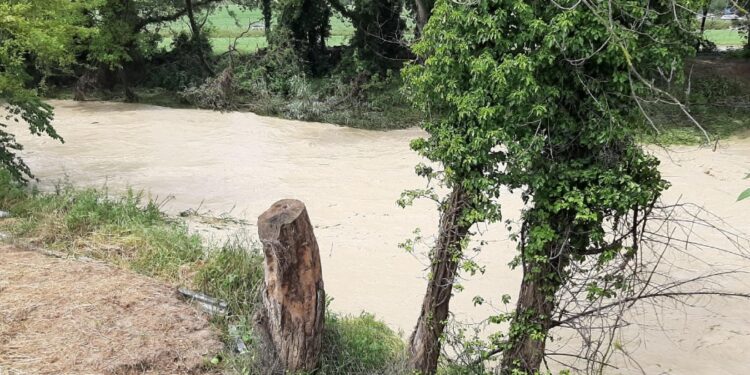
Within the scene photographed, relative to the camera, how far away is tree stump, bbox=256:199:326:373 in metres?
4.54

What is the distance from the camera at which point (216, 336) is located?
4.84 metres

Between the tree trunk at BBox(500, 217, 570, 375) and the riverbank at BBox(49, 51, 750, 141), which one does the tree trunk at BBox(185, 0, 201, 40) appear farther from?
the tree trunk at BBox(500, 217, 570, 375)

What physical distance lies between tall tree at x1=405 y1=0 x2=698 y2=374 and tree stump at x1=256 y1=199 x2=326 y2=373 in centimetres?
119

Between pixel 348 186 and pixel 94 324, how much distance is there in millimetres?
8503

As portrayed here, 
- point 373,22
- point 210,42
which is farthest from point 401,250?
point 210,42

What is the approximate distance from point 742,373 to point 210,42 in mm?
21887

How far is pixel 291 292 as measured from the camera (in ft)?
15.1

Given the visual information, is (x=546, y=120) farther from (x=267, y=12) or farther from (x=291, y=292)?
(x=267, y=12)

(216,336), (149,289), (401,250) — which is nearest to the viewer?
(216,336)

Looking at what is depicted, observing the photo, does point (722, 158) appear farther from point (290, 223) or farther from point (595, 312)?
point (290, 223)

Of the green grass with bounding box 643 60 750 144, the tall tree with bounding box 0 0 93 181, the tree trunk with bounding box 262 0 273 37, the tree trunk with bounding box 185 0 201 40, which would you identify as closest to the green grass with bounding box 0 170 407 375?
the tall tree with bounding box 0 0 93 181

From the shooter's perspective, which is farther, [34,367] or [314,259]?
[314,259]

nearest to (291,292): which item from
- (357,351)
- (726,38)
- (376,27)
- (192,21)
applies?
(357,351)

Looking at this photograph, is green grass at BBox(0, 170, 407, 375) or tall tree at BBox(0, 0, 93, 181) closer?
green grass at BBox(0, 170, 407, 375)
